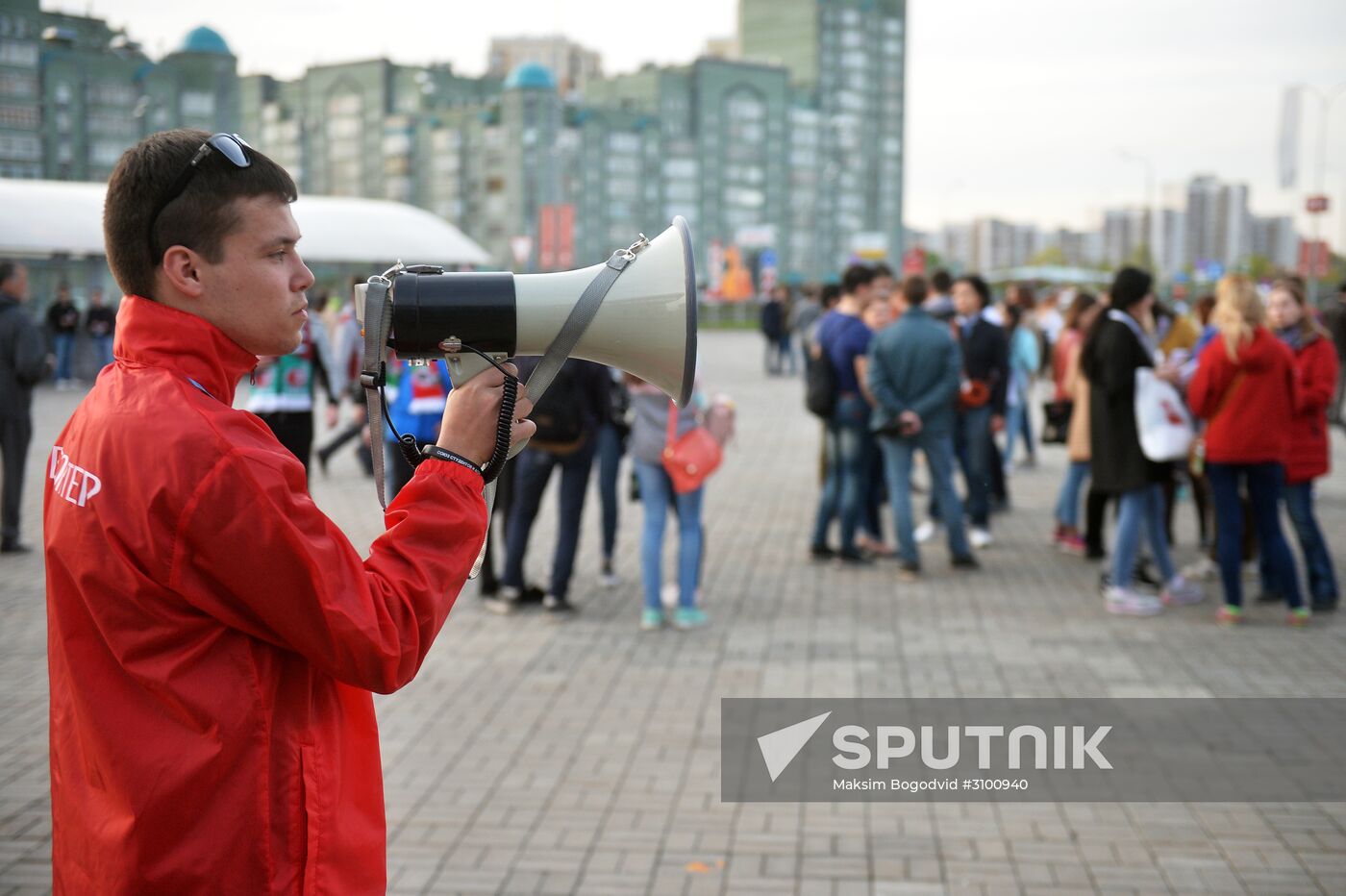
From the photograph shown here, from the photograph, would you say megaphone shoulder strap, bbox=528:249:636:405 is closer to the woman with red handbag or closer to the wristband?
the wristband

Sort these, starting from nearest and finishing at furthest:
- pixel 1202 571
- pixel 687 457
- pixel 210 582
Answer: pixel 210 582, pixel 687 457, pixel 1202 571

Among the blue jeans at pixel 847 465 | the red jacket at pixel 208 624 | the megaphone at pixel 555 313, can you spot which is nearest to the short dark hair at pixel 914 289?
the blue jeans at pixel 847 465

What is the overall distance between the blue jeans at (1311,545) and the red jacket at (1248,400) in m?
0.64

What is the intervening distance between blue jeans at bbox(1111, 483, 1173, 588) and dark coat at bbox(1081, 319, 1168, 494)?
10 cm

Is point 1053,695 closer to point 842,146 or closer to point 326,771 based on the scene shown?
point 326,771

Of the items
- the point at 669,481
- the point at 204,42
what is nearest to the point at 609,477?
the point at 669,481

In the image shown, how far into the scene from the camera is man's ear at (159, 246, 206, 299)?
1804 millimetres

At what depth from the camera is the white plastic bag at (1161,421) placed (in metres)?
7.34

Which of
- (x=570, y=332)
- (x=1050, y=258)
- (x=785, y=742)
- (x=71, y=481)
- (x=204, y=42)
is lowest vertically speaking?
(x=785, y=742)

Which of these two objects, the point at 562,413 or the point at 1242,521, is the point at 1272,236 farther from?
the point at 562,413

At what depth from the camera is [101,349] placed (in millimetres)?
22641

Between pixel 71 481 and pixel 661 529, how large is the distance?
220 inches

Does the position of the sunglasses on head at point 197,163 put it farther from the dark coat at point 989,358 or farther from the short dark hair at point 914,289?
the dark coat at point 989,358

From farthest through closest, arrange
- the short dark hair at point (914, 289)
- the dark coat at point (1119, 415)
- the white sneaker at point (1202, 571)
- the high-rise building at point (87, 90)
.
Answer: the high-rise building at point (87, 90), the white sneaker at point (1202, 571), the short dark hair at point (914, 289), the dark coat at point (1119, 415)
